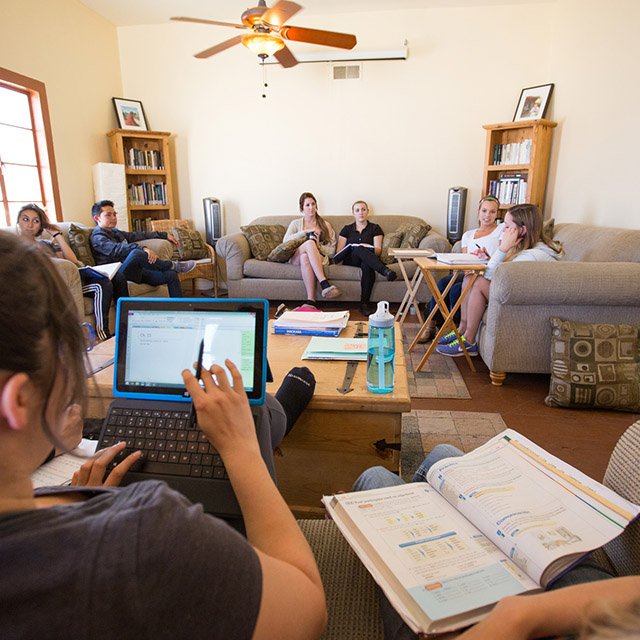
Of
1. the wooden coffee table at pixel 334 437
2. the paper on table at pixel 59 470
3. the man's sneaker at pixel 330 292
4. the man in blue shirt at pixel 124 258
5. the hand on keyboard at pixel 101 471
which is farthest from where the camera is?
the man's sneaker at pixel 330 292

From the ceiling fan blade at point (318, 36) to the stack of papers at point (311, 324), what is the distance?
7.61ft

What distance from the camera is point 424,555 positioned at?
2.20 ft

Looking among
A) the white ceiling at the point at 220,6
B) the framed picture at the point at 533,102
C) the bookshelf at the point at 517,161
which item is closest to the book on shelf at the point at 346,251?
the bookshelf at the point at 517,161

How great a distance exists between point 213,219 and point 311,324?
11.9 ft

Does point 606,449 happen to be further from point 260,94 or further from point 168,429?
point 260,94

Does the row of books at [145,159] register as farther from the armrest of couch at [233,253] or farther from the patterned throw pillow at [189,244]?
the armrest of couch at [233,253]

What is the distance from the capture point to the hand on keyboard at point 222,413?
2.01 feet

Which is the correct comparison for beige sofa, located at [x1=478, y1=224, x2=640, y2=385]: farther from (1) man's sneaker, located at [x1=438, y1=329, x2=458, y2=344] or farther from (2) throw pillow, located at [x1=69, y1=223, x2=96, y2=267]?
(2) throw pillow, located at [x1=69, y1=223, x2=96, y2=267]

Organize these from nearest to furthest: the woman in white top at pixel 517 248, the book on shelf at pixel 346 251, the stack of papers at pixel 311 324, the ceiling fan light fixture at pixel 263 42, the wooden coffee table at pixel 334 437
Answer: the wooden coffee table at pixel 334 437, the stack of papers at pixel 311 324, the woman in white top at pixel 517 248, the ceiling fan light fixture at pixel 263 42, the book on shelf at pixel 346 251

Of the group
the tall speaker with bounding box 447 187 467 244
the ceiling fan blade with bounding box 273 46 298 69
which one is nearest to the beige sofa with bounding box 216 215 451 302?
the tall speaker with bounding box 447 187 467 244

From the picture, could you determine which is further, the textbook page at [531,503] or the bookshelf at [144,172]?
the bookshelf at [144,172]

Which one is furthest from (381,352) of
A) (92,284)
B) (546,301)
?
(92,284)

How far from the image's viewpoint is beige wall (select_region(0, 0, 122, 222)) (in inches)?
147

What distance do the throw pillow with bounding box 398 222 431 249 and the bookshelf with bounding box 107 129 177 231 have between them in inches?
106
